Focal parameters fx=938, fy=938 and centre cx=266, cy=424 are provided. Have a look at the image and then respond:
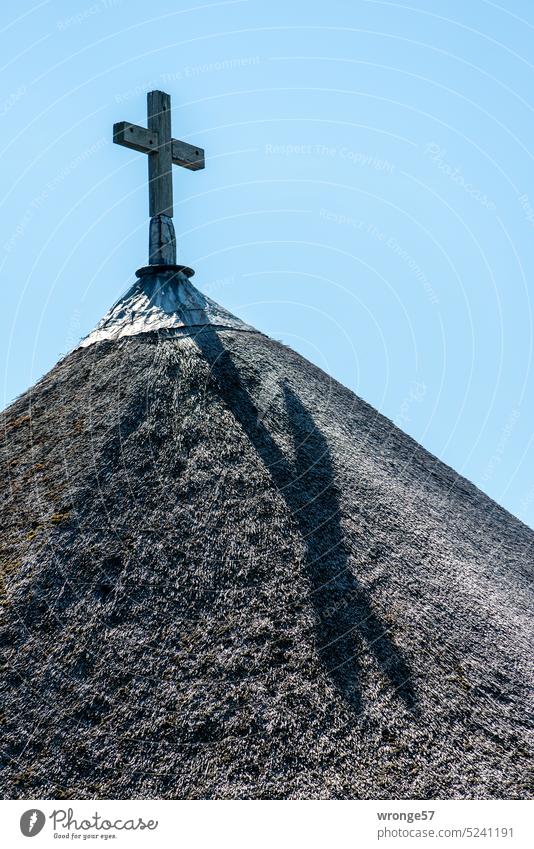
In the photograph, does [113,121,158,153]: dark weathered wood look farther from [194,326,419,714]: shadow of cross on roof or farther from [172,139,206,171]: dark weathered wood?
[194,326,419,714]: shadow of cross on roof

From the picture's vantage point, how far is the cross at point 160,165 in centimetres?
1103

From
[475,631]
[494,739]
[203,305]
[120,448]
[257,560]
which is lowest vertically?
[494,739]

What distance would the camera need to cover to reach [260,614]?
24.3ft

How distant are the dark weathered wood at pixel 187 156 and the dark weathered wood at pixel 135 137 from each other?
11.8 inches

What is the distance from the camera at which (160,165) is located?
11039 mm

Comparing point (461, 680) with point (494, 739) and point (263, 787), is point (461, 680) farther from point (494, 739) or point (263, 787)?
point (263, 787)

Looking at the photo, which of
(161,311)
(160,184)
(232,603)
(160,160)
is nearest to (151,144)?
(160,160)

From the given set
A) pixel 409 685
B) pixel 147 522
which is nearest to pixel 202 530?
pixel 147 522

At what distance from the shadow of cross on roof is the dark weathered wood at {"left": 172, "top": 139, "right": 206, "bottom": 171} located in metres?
2.24

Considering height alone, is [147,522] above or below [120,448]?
below
